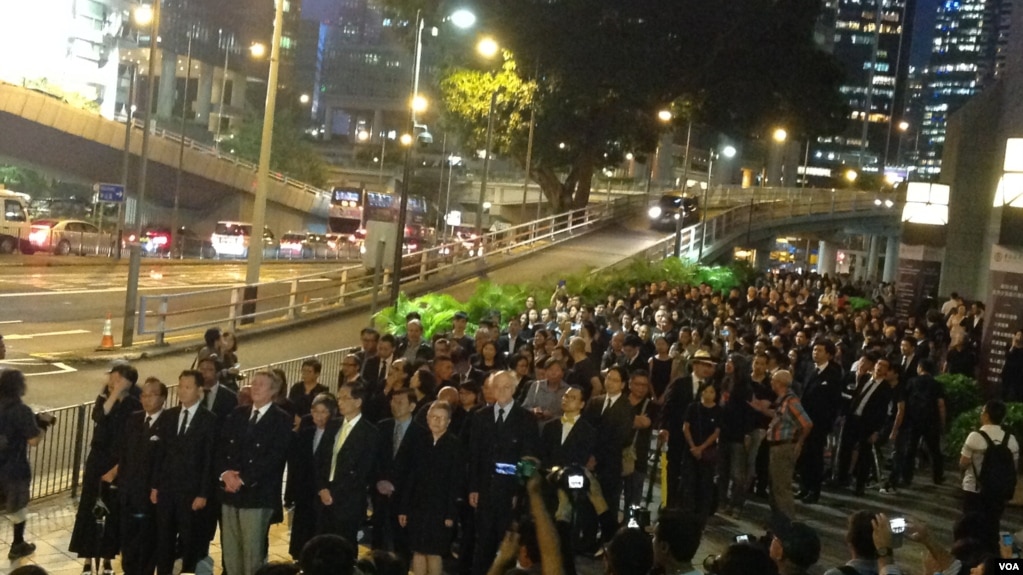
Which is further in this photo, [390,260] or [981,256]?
[981,256]

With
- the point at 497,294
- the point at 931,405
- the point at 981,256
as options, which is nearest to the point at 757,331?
the point at 931,405

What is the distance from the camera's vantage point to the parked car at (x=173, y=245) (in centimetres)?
4909

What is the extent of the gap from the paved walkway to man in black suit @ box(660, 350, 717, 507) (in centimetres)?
57

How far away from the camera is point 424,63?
108 m

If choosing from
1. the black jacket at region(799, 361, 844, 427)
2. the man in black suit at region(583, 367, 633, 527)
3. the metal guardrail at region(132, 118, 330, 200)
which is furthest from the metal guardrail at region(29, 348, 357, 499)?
the metal guardrail at region(132, 118, 330, 200)

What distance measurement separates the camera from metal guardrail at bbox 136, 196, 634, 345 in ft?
73.1

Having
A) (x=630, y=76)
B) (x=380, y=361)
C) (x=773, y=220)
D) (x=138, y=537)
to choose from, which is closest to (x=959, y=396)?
(x=380, y=361)

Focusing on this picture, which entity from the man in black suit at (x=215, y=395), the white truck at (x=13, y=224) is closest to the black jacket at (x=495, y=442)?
the man in black suit at (x=215, y=395)

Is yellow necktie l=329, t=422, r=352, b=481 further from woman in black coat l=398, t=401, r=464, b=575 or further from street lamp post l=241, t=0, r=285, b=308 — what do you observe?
street lamp post l=241, t=0, r=285, b=308

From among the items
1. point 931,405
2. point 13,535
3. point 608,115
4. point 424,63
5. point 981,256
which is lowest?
point 13,535

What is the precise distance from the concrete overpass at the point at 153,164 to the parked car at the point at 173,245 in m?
3.76

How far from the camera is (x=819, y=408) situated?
11.8 m

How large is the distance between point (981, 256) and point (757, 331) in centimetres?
1662

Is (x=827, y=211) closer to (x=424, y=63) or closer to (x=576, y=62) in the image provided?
(x=576, y=62)
